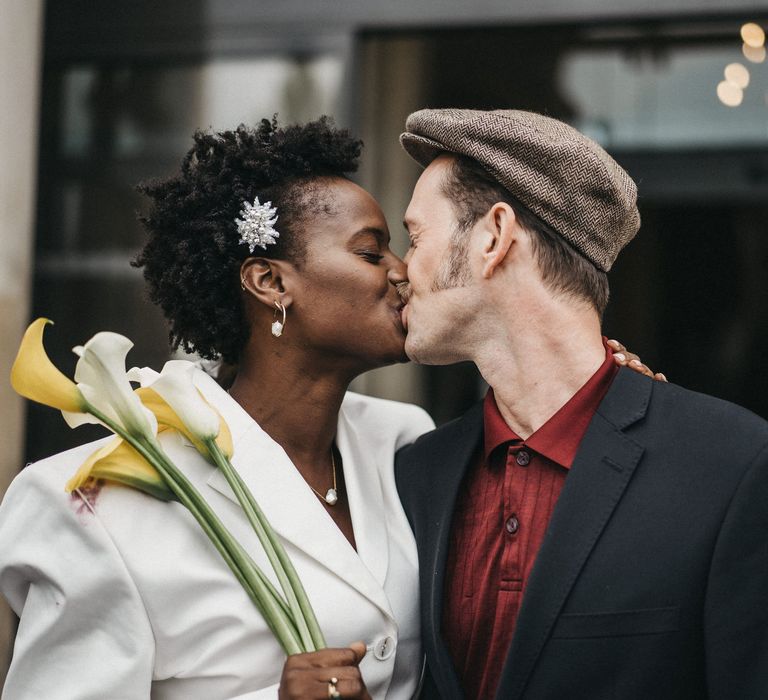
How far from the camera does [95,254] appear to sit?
5328 mm

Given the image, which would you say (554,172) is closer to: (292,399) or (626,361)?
(626,361)

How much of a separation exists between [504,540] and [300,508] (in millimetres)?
479

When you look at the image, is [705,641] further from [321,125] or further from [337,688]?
[321,125]

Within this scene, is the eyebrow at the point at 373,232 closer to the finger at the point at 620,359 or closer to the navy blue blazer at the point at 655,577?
the finger at the point at 620,359

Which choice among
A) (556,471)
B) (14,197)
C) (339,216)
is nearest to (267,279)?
(339,216)

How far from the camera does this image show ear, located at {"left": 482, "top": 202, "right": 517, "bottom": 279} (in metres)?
2.61

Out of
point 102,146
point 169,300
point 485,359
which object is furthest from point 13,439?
point 485,359

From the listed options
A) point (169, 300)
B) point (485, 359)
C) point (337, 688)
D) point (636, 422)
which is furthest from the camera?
point (169, 300)

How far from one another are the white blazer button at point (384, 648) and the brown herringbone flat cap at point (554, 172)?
1.03 meters

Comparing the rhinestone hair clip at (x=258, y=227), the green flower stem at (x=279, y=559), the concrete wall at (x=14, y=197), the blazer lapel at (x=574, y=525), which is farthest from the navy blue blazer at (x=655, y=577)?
the concrete wall at (x=14, y=197)

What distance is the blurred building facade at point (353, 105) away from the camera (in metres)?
4.90

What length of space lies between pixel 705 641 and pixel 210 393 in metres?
1.30

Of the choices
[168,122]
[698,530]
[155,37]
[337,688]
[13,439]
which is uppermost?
[155,37]

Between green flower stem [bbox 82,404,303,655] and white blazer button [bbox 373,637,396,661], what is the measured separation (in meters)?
0.30
